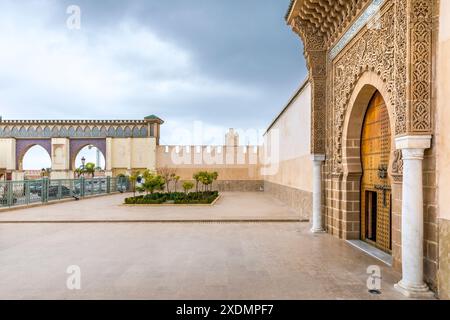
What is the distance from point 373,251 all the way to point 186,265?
332 cm

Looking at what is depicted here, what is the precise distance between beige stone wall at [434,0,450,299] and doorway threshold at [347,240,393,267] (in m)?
1.22

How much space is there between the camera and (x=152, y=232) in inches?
273

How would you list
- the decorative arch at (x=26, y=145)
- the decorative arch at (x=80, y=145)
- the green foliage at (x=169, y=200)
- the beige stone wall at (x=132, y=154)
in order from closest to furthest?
the green foliage at (x=169, y=200)
the beige stone wall at (x=132, y=154)
the decorative arch at (x=80, y=145)
the decorative arch at (x=26, y=145)

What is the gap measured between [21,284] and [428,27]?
19.5 feet

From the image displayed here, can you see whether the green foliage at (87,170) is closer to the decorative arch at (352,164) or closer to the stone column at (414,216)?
the decorative arch at (352,164)

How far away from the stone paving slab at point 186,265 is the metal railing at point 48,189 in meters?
4.84

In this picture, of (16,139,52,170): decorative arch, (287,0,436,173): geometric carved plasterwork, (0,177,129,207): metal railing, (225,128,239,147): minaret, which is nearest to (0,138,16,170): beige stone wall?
(16,139,52,170): decorative arch

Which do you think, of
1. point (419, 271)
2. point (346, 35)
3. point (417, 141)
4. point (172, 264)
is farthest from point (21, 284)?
point (346, 35)

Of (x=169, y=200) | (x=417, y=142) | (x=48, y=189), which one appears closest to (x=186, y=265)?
(x=417, y=142)

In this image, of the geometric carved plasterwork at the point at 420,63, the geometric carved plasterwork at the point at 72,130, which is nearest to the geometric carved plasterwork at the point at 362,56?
the geometric carved plasterwork at the point at 420,63

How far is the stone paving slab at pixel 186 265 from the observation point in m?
3.46

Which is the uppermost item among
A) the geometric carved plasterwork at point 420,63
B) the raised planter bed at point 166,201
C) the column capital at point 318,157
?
the geometric carved plasterwork at point 420,63

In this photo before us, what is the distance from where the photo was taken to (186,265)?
174 inches
